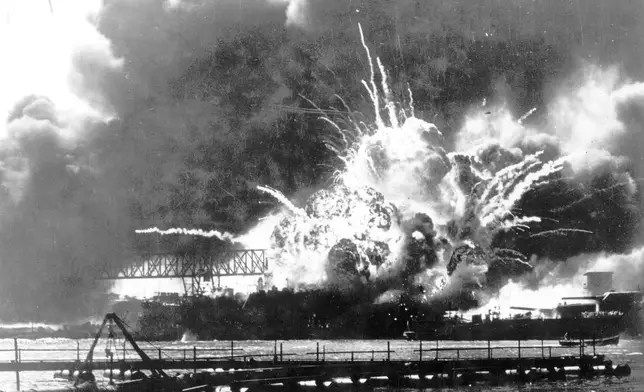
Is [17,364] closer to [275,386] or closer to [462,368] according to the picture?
[275,386]

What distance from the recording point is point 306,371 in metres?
117

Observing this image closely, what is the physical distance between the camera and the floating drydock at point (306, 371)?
108125 millimetres

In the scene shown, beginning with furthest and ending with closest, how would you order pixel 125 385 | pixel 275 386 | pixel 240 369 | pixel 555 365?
pixel 555 365
pixel 240 369
pixel 275 386
pixel 125 385

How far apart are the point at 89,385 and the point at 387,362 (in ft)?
119

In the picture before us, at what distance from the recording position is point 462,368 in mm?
125125

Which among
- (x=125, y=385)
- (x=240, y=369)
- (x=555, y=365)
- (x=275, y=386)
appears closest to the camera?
(x=125, y=385)

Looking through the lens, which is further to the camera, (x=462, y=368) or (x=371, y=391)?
(x=462, y=368)

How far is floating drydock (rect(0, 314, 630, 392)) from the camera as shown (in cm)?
10812

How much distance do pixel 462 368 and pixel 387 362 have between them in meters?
10.3

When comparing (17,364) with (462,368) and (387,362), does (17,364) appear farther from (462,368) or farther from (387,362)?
(462,368)

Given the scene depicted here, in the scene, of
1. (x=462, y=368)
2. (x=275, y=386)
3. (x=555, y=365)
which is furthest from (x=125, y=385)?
(x=555, y=365)

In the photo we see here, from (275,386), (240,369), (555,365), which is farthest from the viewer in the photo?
(555,365)

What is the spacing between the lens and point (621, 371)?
13650cm

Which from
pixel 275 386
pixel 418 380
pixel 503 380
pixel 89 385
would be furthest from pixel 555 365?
pixel 89 385
